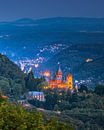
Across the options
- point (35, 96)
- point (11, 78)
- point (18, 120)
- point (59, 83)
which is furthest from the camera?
point (59, 83)

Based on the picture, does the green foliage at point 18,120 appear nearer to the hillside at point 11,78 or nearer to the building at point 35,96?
the hillside at point 11,78

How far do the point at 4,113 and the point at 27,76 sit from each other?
107 meters

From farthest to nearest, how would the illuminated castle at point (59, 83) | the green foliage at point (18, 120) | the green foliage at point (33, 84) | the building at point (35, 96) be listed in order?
1. the illuminated castle at point (59, 83)
2. the green foliage at point (33, 84)
3. the building at point (35, 96)
4. the green foliage at point (18, 120)

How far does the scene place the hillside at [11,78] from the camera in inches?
4463

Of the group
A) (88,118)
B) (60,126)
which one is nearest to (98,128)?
(88,118)

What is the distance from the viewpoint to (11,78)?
13000 cm

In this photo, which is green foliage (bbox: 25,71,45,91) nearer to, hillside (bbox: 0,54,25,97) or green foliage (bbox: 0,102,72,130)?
hillside (bbox: 0,54,25,97)

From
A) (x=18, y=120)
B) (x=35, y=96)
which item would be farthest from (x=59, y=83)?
(x=18, y=120)

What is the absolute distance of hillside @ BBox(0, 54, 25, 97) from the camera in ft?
372

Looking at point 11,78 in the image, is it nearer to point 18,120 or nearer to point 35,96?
point 35,96

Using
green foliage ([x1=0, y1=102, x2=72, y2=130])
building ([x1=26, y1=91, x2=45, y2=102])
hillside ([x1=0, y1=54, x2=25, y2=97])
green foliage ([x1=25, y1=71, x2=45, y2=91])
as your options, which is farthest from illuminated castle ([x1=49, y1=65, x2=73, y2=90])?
green foliage ([x1=0, y1=102, x2=72, y2=130])

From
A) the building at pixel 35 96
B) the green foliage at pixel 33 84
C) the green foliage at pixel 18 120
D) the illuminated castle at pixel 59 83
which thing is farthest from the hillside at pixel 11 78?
the green foliage at pixel 18 120

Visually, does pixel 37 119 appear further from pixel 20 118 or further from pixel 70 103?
pixel 70 103

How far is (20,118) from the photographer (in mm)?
24078
